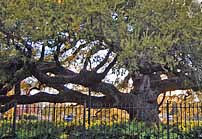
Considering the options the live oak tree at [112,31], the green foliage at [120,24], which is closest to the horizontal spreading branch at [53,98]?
the live oak tree at [112,31]

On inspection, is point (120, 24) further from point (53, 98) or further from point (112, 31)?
point (53, 98)

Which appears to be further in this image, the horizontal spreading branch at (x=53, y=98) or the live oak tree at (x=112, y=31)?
the horizontal spreading branch at (x=53, y=98)

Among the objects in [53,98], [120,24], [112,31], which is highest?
[120,24]

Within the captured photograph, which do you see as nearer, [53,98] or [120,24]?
[120,24]

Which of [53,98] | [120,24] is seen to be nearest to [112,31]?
[120,24]

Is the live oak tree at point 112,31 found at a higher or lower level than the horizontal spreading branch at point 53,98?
higher

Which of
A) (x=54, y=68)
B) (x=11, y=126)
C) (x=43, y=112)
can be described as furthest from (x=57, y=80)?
(x=11, y=126)

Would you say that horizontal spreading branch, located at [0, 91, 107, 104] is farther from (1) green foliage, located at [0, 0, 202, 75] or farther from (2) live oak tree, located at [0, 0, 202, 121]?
(1) green foliage, located at [0, 0, 202, 75]

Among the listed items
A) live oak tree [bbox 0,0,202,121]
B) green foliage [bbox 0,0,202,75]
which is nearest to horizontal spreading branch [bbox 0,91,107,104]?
live oak tree [bbox 0,0,202,121]

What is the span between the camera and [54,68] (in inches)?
458

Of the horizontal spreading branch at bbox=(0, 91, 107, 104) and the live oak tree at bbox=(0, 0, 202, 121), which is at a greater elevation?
the live oak tree at bbox=(0, 0, 202, 121)

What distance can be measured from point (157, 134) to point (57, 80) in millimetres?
3975

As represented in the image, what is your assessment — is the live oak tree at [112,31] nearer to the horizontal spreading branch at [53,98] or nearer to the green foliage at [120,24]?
the green foliage at [120,24]

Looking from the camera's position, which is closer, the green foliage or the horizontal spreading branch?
the green foliage
